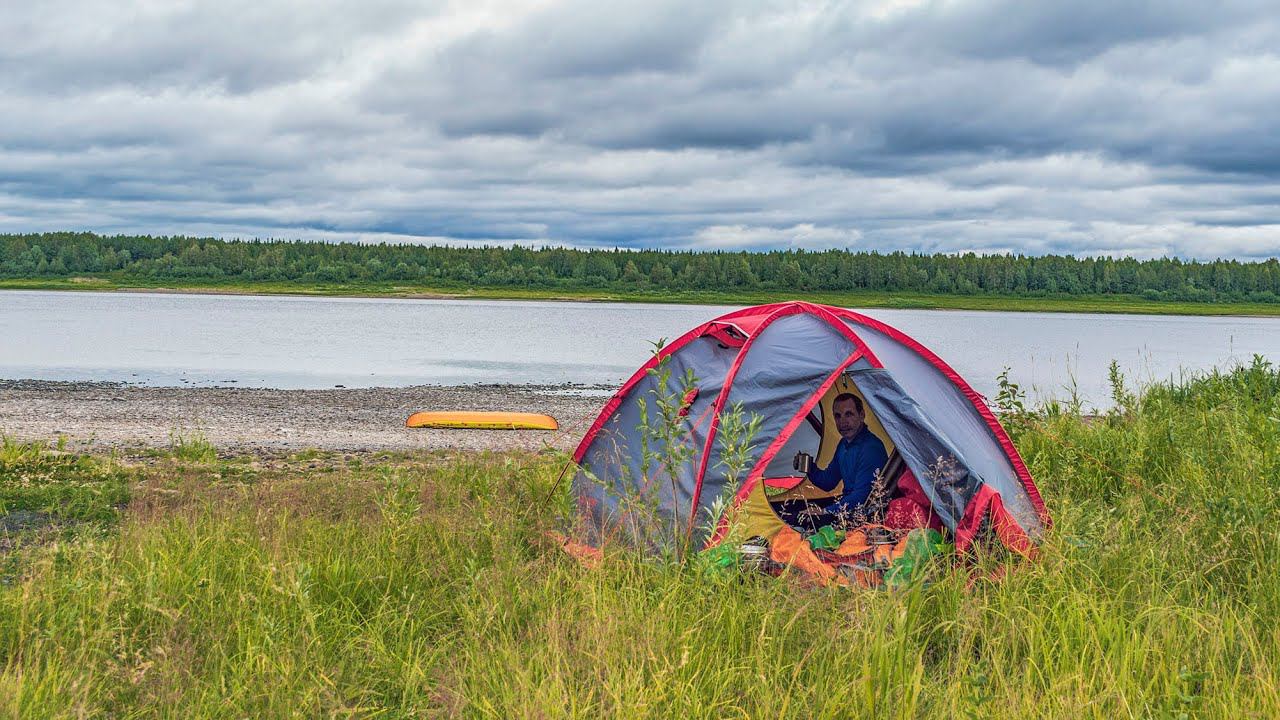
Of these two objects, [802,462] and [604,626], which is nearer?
[604,626]

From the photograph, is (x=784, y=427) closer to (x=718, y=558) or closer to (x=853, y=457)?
(x=853, y=457)

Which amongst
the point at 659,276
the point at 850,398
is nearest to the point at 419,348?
the point at 850,398

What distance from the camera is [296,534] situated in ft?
21.3

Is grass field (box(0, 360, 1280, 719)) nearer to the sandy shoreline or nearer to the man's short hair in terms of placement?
the man's short hair

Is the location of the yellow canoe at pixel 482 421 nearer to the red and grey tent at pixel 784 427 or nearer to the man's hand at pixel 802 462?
the man's hand at pixel 802 462

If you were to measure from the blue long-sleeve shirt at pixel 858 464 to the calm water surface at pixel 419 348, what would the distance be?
7.46 meters

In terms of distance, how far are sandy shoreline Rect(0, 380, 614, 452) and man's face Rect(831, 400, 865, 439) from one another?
11.8ft

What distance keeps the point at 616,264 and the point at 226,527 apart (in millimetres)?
131310

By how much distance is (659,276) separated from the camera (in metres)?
133

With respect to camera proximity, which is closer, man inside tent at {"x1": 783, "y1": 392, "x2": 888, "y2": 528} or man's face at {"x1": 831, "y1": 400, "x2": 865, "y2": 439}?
man inside tent at {"x1": 783, "y1": 392, "x2": 888, "y2": 528}

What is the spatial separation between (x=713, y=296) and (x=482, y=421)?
104362mm

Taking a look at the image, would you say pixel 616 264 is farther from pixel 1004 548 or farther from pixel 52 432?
pixel 1004 548

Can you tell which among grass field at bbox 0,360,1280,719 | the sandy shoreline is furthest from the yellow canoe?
grass field at bbox 0,360,1280,719

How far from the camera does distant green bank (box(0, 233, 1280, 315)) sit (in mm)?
122250
